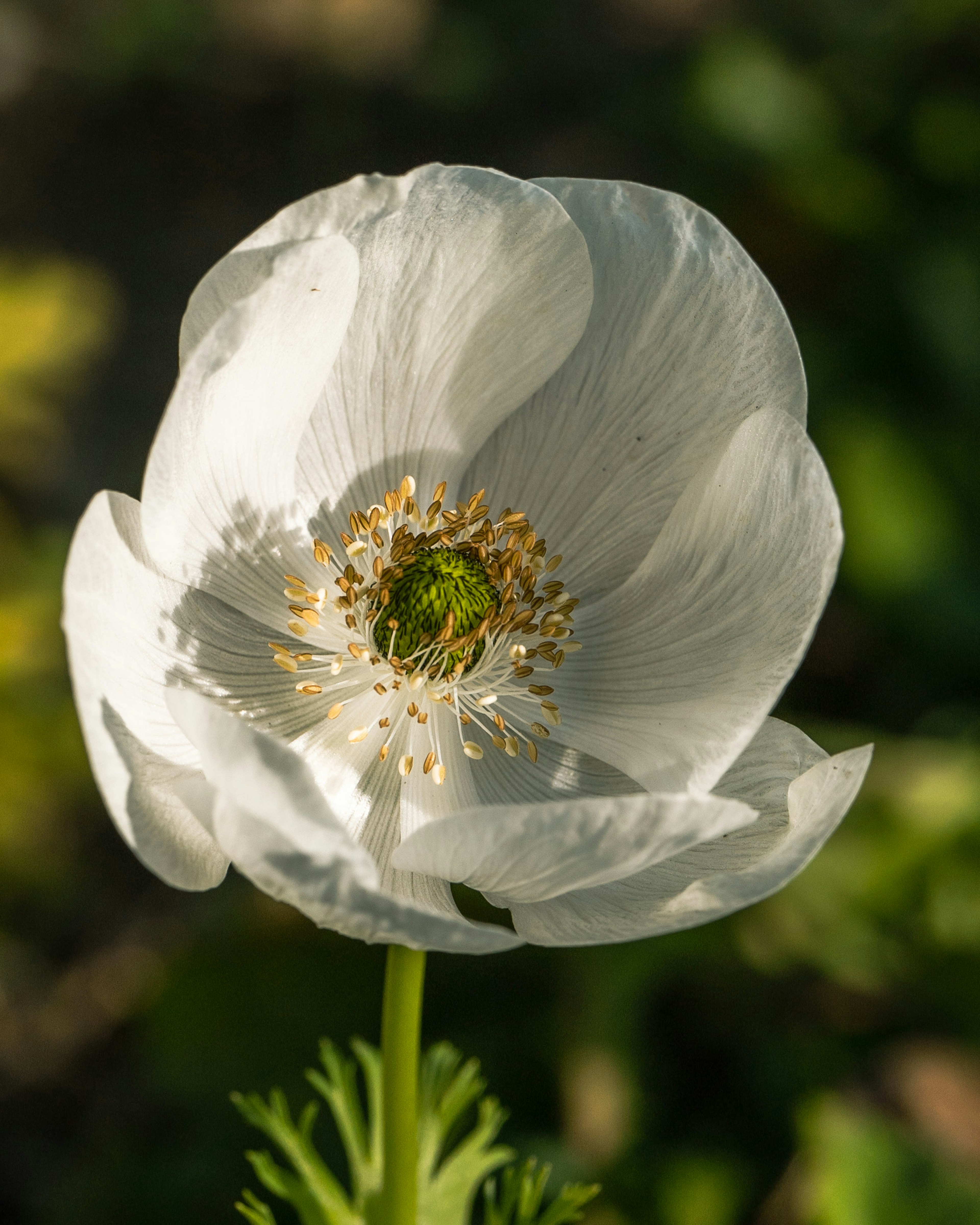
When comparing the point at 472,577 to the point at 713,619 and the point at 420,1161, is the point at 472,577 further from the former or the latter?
the point at 420,1161

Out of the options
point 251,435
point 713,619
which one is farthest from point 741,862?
point 251,435

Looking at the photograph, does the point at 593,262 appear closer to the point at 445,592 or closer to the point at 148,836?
the point at 445,592

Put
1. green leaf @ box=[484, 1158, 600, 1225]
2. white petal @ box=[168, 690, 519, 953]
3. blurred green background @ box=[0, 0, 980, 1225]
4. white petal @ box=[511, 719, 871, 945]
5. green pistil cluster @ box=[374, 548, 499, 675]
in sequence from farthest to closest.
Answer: blurred green background @ box=[0, 0, 980, 1225]
green pistil cluster @ box=[374, 548, 499, 675]
green leaf @ box=[484, 1158, 600, 1225]
white petal @ box=[511, 719, 871, 945]
white petal @ box=[168, 690, 519, 953]

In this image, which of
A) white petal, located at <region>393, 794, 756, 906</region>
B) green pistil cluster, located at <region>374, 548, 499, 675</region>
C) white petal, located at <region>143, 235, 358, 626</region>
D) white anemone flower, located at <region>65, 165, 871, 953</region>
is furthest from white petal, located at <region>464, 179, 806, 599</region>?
white petal, located at <region>393, 794, 756, 906</region>

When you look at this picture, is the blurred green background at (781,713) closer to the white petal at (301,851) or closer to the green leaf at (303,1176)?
the green leaf at (303,1176)

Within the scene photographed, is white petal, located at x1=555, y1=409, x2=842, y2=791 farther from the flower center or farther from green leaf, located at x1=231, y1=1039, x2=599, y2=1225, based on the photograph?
green leaf, located at x1=231, y1=1039, x2=599, y2=1225
